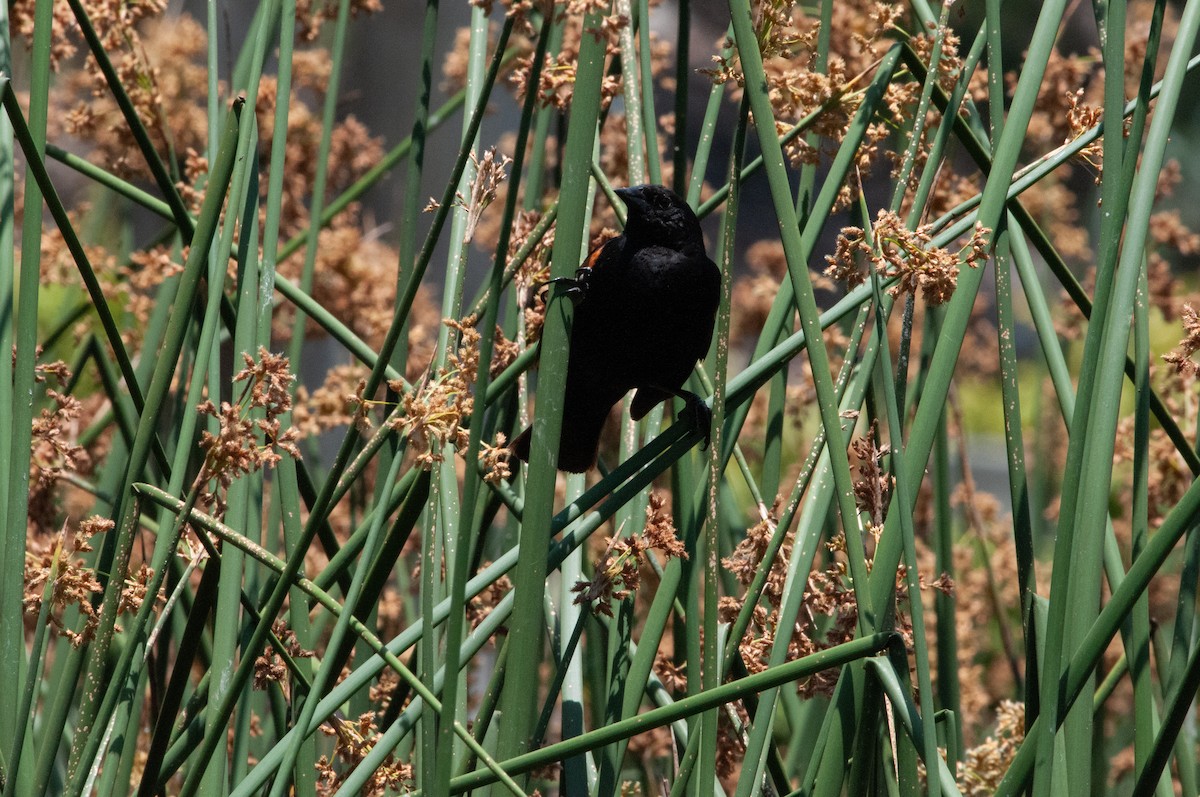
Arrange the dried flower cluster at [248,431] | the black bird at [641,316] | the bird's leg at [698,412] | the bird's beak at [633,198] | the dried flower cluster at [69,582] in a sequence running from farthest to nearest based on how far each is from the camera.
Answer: the black bird at [641,316] → the bird's beak at [633,198] → the bird's leg at [698,412] → the dried flower cluster at [69,582] → the dried flower cluster at [248,431]

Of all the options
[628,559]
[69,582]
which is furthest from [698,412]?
[69,582]

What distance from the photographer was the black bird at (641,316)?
2.03 meters

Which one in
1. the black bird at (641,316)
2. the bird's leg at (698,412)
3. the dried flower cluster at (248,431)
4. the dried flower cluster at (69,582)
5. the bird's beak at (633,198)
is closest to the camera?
the dried flower cluster at (248,431)

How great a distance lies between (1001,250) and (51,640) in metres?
2.17

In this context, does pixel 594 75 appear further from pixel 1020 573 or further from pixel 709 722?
pixel 1020 573

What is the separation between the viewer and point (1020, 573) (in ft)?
4.71

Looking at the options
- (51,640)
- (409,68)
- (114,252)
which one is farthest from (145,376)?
(409,68)

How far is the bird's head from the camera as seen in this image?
188cm

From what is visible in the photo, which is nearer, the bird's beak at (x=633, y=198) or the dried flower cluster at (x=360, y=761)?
the dried flower cluster at (x=360, y=761)

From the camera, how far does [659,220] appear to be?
6.64 ft

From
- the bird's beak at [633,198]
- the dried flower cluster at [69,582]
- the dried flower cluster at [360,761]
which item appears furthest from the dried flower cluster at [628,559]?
the bird's beak at [633,198]

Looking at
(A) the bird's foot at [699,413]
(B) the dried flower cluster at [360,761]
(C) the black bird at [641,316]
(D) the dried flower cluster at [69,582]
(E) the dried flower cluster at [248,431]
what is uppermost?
(C) the black bird at [641,316]

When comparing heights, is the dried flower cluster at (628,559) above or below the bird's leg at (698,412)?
below

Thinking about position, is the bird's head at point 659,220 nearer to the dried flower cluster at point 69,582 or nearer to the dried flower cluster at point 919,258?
the dried flower cluster at point 919,258
